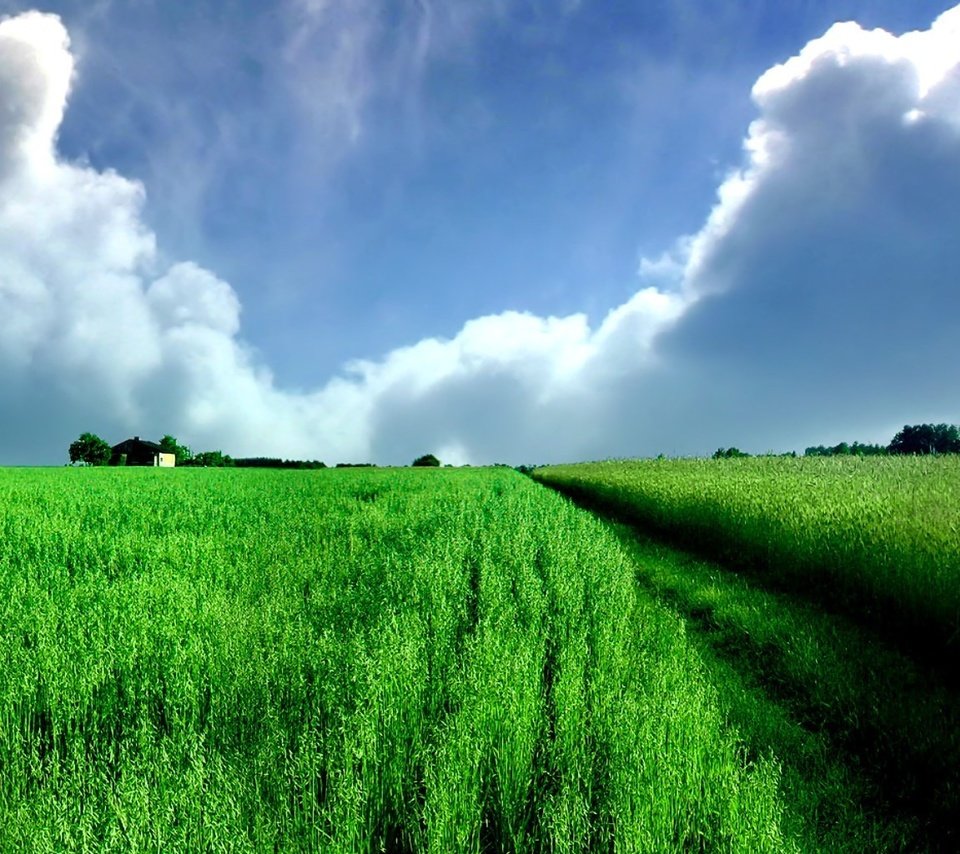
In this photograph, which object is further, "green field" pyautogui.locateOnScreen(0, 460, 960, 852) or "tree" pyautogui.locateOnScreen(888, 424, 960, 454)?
"tree" pyautogui.locateOnScreen(888, 424, 960, 454)

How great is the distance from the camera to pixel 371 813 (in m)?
2.87

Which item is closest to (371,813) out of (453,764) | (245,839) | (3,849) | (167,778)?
(453,764)

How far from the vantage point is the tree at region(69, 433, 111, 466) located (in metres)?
87.2

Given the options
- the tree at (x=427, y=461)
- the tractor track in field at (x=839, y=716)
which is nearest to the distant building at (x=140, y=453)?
the tree at (x=427, y=461)

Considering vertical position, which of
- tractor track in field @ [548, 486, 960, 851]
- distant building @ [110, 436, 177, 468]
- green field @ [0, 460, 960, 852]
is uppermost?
distant building @ [110, 436, 177, 468]

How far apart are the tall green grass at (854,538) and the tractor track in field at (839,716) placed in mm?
344

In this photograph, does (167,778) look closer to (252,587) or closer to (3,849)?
(3,849)

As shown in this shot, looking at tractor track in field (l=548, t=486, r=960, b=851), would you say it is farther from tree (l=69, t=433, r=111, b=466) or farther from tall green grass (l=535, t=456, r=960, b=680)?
tree (l=69, t=433, r=111, b=466)

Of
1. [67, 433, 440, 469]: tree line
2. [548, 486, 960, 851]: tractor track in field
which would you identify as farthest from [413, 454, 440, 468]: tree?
[548, 486, 960, 851]: tractor track in field

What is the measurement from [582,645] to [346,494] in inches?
572

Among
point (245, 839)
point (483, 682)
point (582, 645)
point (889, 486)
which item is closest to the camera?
point (245, 839)

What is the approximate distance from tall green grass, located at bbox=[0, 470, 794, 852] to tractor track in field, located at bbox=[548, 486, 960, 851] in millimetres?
669

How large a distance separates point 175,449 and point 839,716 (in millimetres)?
97060

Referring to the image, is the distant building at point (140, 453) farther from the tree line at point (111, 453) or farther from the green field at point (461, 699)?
the green field at point (461, 699)
